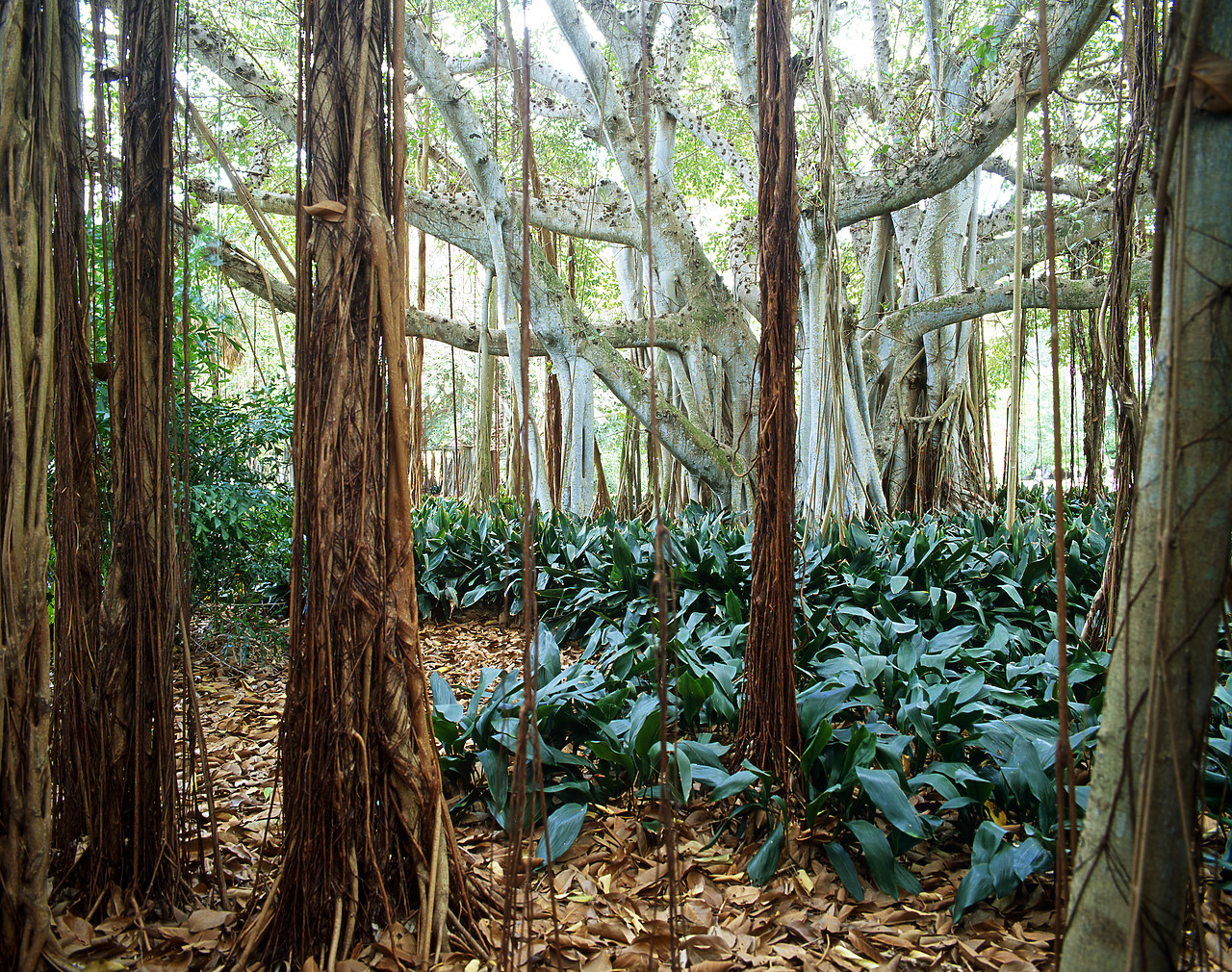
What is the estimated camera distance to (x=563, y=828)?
5.94ft

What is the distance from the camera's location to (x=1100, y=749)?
913mm

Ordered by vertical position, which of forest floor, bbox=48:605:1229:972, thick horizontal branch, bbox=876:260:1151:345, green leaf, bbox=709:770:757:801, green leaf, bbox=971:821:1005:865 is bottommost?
forest floor, bbox=48:605:1229:972

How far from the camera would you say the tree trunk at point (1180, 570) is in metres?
0.83

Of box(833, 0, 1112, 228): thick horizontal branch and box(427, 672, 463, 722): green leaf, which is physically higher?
box(833, 0, 1112, 228): thick horizontal branch

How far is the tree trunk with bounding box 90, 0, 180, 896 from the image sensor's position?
1448 millimetres

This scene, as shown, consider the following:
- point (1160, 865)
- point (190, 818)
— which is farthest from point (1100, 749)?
point (190, 818)

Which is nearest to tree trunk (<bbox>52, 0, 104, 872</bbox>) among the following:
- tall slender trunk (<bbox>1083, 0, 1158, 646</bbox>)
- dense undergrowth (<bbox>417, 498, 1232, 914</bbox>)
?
dense undergrowth (<bbox>417, 498, 1232, 914</bbox>)

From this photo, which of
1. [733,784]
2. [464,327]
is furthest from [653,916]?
[464,327]

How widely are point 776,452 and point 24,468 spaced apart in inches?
57.9

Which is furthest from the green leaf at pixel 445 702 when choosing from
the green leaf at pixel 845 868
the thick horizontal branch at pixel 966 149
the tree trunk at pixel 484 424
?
the tree trunk at pixel 484 424

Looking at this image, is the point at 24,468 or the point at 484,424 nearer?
the point at 24,468

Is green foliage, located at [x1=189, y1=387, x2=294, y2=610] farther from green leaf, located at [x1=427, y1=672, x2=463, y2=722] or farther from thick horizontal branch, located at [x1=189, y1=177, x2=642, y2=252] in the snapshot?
thick horizontal branch, located at [x1=189, y1=177, x2=642, y2=252]

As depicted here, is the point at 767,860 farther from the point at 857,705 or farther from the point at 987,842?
the point at 857,705

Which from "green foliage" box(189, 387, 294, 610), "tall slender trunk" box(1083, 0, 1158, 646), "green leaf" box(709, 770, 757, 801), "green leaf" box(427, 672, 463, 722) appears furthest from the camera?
"green foliage" box(189, 387, 294, 610)
